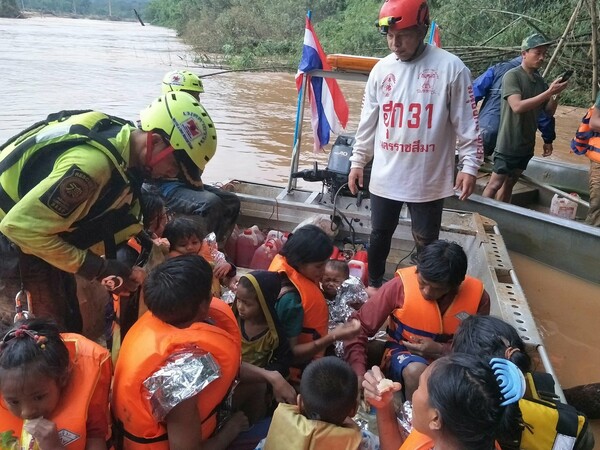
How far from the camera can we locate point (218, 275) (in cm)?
333

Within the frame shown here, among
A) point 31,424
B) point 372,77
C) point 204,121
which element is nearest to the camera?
point 31,424

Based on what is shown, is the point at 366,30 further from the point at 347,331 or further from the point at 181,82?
the point at 347,331

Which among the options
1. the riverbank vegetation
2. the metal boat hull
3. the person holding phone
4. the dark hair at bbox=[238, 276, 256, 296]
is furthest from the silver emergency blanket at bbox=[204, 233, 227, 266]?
the riverbank vegetation

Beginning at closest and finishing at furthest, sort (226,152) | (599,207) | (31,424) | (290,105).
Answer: (31,424) < (599,207) < (226,152) < (290,105)

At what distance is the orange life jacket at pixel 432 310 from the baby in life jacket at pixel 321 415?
77 cm

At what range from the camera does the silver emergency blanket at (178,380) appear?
5.54ft

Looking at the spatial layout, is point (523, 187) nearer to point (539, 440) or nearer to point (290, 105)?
point (539, 440)

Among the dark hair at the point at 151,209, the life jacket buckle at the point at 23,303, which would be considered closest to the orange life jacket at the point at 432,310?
the dark hair at the point at 151,209

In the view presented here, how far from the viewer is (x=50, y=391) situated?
63.9 inches

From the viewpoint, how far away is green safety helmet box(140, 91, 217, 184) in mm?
2270

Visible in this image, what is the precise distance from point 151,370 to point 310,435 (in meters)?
0.57

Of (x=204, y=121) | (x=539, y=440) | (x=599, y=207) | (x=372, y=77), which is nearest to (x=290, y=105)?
(x=599, y=207)

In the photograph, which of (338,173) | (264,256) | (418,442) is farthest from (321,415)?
(338,173)

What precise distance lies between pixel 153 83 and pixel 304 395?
53.0 feet
